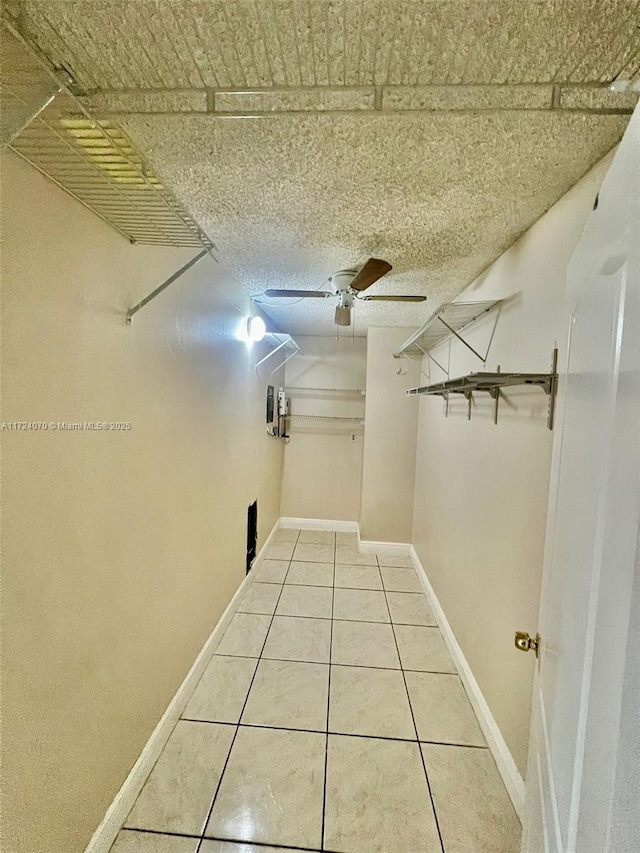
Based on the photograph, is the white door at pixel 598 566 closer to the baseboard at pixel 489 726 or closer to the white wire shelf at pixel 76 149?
the baseboard at pixel 489 726

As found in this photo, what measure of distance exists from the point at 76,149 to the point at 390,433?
3.32 m

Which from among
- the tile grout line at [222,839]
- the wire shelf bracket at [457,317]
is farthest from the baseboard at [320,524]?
the tile grout line at [222,839]

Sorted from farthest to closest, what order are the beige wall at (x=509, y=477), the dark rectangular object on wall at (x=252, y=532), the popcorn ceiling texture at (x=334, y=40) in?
the dark rectangular object on wall at (x=252, y=532) < the beige wall at (x=509, y=477) < the popcorn ceiling texture at (x=334, y=40)

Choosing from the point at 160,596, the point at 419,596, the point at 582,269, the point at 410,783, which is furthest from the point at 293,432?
the point at 582,269

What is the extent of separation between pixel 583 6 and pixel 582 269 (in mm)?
501

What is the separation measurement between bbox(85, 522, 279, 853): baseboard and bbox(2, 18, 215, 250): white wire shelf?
80.5 inches

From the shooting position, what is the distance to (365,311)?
3121 mm

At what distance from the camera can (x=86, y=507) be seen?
1.09m

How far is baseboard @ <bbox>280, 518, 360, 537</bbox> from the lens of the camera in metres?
4.48

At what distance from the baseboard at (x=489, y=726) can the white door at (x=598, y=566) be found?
0.66m

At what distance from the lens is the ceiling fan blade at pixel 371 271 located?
1.63 metres

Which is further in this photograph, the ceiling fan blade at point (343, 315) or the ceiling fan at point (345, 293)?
the ceiling fan blade at point (343, 315)

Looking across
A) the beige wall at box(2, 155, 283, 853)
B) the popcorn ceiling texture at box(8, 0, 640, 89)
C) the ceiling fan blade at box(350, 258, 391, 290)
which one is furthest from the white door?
the beige wall at box(2, 155, 283, 853)

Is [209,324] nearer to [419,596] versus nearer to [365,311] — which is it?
[365,311]
